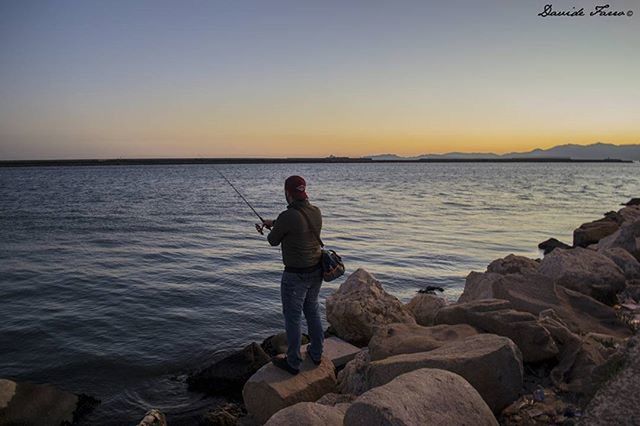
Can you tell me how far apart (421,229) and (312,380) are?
18.6 metres

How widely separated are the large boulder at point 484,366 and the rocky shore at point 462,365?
1cm

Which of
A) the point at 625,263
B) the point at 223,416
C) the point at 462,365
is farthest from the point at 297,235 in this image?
the point at 625,263

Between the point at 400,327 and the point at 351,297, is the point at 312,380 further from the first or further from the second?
the point at 351,297

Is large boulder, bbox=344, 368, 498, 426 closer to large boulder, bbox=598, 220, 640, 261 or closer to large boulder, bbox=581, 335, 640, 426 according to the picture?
large boulder, bbox=581, 335, 640, 426

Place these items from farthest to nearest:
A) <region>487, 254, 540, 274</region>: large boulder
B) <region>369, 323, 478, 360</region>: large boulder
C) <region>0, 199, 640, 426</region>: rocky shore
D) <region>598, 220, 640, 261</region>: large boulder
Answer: <region>598, 220, 640, 261</region>: large boulder
<region>487, 254, 540, 274</region>: large boulder
<region>369, 323, 478, 360</region>: large boulder
<region>0, 199, 640, 426</region>: rocky shore

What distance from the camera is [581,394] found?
4.48 m

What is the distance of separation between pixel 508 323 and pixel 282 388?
104 inches

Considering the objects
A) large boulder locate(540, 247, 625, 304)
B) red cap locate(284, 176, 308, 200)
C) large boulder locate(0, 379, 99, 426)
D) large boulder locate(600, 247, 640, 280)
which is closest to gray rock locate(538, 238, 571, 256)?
large boulder locate(600, 247, 640, 280)

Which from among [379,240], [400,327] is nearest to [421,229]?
[379,240]

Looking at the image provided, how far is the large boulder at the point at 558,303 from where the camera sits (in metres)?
6.43

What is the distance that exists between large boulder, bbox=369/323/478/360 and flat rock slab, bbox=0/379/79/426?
4193 millimetres

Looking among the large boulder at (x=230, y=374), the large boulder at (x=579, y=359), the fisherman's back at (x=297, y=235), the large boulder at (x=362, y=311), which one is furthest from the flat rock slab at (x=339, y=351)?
the large boulder at (x=579, y=359)

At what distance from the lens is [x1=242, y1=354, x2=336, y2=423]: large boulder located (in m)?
5.57

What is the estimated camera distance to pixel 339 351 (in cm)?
712
